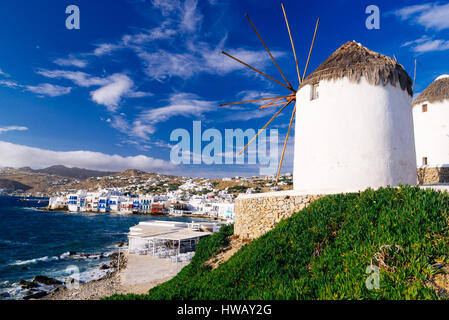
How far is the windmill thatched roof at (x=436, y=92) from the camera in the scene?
16.6m

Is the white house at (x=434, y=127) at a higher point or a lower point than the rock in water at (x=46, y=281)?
higher

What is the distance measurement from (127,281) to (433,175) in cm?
2145

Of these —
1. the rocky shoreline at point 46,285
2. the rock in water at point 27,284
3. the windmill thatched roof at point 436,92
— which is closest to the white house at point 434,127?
the windmill thatched roof at point 436,92

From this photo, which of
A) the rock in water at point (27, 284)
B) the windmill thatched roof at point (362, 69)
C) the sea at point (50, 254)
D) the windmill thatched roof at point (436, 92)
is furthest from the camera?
the sea at point (50, 254)

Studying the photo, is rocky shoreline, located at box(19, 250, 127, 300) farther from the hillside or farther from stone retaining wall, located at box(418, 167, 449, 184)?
stone retaining wall, located at box(418, 167, 449, 184)

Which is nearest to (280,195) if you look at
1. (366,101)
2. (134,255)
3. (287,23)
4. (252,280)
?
(252,280)

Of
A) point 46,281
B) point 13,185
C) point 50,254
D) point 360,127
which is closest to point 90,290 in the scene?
point 46,281

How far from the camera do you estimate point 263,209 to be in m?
10.3

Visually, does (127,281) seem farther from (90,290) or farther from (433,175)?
(433,175)

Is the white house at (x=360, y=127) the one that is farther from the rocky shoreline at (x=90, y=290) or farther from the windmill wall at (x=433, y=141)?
the rocky shoreline at (x=90, y=290)

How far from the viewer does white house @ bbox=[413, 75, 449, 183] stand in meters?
16.2

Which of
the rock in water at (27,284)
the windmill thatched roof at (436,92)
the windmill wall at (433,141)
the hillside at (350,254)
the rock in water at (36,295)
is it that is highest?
the windmill thatched roof at (436,92)

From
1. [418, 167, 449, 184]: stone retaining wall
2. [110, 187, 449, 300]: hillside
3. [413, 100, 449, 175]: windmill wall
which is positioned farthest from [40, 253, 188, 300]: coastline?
[413, 100, 449, 175]: windmill wall

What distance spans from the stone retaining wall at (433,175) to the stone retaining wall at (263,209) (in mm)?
12162
